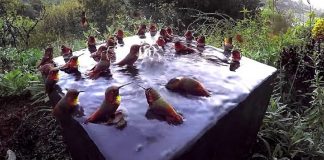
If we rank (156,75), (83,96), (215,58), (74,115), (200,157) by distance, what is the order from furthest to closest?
1. (215,58)
2. (156,75)
3. (83,96)
4. (74,115)
5. (200,157)

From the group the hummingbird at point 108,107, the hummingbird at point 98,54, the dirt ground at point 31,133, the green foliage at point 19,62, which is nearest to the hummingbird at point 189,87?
the hummingbird at point 108,107

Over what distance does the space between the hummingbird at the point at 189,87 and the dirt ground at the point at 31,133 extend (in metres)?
1.11

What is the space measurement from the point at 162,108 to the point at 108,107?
23 cm

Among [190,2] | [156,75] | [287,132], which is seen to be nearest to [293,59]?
[287,132]

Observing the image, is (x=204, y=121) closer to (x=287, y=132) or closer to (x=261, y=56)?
(x=287, y=132)

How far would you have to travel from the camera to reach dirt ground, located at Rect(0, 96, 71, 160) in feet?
9.45

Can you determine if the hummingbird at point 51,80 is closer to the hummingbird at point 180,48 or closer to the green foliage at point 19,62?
the hummingbird at point 180,48

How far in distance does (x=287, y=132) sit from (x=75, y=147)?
4.67 ft

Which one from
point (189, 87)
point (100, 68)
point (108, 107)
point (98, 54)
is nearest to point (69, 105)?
point (108, 107)

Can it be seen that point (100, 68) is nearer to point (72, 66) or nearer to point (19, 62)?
point (72, 66)

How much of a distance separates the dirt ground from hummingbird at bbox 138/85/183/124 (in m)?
1.18

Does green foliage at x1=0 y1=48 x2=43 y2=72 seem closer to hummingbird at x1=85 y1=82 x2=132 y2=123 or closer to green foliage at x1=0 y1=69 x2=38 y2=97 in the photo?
green foliage at x1=0 y1=69 x2=38 y2=97

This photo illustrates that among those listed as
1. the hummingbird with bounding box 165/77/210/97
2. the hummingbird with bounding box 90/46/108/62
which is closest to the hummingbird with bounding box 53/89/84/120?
the hummingbird with bounding box 165/77/210/97

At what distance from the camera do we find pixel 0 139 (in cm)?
310
